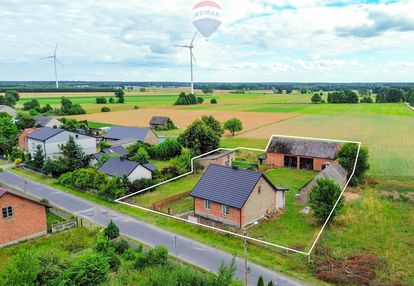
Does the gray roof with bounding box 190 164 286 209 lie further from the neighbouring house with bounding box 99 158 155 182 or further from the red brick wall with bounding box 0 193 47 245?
the red brick wall with bounding box 0 193 47 245

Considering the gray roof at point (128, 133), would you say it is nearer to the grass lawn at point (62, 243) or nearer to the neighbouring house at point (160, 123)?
the neighbouring house at point (160, 123)

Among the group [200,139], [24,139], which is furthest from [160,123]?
[200,139]

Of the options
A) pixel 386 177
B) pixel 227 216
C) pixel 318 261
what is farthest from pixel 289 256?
pixel 386 177

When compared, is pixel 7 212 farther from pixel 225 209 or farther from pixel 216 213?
pixel 225 209

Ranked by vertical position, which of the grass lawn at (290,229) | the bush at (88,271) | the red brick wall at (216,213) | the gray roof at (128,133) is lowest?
the grass lawn at (290,229)

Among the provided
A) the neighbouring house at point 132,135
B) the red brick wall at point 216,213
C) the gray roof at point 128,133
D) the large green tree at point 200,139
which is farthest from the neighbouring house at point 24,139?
the red brick wall at point 216,213

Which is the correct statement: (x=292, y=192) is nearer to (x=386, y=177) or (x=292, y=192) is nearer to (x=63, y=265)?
(x=386, y=177)

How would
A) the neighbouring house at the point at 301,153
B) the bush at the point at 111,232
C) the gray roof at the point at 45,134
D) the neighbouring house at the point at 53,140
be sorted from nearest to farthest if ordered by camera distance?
the bush at the point at 111,232
the neighbouring house at the point at 301,153
the neighbouring house at the point at 53,140
the gray roof at the point at 45,134

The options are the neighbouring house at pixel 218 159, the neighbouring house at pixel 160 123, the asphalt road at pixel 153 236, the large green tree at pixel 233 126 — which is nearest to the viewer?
the asphalt road at pixel 153 236
